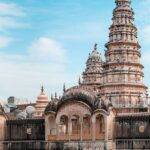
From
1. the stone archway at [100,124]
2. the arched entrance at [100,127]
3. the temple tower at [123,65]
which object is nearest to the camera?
the arched entrance at [100,127]

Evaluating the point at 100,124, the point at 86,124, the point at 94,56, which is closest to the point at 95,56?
the point at 94,56

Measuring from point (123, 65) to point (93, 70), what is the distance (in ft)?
68.7

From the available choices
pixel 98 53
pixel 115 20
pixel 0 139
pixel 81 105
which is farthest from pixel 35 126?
pixel 98 53

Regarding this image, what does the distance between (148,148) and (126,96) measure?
40.6 ft

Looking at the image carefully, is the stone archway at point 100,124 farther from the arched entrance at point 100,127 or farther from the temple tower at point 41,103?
the temple tower at point 41,103

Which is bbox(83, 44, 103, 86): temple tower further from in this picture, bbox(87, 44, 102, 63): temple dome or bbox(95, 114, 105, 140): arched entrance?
bbox(95, 114, 105, 140): arched entrance

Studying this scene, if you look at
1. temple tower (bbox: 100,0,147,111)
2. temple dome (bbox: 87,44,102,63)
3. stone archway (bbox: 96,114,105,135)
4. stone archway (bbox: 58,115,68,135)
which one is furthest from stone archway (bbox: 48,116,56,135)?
temple dome (bbox: 87,44,102,63)

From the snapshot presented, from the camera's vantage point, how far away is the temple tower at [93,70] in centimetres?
7225

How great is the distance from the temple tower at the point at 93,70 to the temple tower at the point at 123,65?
17.3 metres

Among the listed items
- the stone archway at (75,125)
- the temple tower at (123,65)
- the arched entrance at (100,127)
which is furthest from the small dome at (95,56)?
the arched entrance at (100,127)

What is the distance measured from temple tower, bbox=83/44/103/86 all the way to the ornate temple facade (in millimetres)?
17666

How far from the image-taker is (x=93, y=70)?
7350 cm

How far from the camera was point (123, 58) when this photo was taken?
174 feet

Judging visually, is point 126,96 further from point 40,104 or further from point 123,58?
point 40,104
